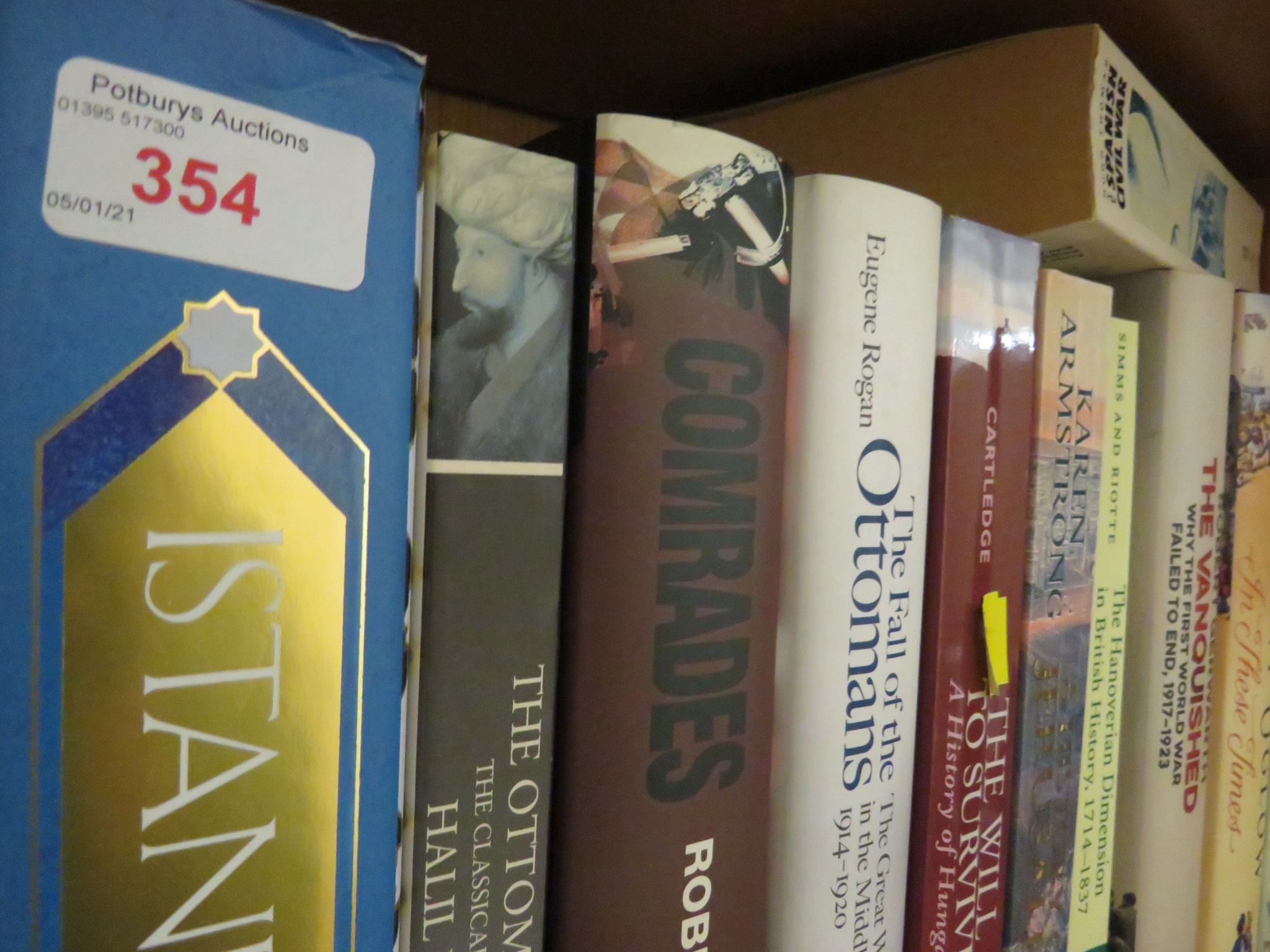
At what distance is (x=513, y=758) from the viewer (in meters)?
0.29

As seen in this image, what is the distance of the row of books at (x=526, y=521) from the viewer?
22 cm

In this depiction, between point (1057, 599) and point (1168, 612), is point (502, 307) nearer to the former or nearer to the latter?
point (1057, 599)

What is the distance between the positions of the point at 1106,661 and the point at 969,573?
152 mm

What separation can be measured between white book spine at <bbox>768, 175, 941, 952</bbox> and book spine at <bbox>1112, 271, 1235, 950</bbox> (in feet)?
0.82

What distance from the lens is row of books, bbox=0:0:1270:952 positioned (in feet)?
0.71

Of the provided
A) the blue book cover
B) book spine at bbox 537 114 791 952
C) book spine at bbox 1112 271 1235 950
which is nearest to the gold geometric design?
the blue book cover

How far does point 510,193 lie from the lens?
0.93ft

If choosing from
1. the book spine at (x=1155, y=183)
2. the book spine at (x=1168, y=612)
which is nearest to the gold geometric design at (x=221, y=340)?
the book spine at (x=1155, y=183)

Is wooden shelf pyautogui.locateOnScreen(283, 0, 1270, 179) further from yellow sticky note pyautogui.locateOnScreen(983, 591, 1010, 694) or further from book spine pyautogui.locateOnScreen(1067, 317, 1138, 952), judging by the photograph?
yellow sticky note pyautogui.locateOnScreen(983, 591, 1010, 694)

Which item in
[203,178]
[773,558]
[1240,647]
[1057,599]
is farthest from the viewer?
[1240,647]

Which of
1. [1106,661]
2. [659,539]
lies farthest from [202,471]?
[1106,661]

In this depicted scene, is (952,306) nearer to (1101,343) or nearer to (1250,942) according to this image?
(1101,343)

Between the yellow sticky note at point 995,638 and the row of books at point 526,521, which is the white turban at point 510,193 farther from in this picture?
the yellow sticky note at point 995,638

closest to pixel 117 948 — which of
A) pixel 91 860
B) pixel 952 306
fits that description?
pixel 91 860
